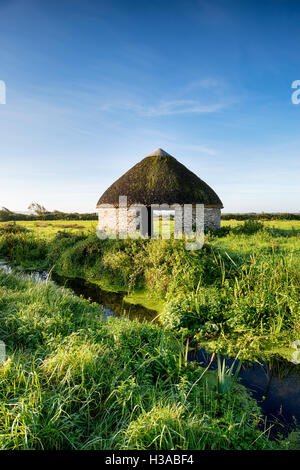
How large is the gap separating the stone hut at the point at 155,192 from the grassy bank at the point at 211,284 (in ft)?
10.7

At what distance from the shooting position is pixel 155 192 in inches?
561

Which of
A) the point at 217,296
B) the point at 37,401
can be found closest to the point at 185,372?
the point at 37,401

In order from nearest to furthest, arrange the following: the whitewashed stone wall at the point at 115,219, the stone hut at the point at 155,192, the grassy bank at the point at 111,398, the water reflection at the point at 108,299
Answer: the grassy bank at the point at 111,398 → the water reflection at the point at 108,299 → the stone hut at the point at 155,192 → the whitewashed stone wall at the point at 115,219

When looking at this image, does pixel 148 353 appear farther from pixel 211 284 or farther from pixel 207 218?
pixel 207 218

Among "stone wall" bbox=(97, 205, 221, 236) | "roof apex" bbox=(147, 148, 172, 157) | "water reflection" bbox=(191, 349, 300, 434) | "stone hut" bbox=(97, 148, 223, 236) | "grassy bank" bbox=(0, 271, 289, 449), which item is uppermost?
"roof apex" bbox=(147, 148, 172, 157)

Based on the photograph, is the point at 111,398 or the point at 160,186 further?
the point at 160,186

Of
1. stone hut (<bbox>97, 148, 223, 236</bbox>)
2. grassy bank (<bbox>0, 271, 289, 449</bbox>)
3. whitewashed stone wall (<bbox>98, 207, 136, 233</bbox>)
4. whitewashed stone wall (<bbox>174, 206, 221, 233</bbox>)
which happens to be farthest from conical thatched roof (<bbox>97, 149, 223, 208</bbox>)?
grassy bank (<bbox>0, 271, 289, 449</bbox>)

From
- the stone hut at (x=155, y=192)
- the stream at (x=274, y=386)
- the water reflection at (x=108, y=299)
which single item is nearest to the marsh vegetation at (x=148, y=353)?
the stream at (x=274, y=386)

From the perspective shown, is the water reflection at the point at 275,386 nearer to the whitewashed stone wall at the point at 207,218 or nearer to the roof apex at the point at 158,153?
the whitewashed stone wall at the point at 207,218

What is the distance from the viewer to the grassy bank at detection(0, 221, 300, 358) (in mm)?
5184

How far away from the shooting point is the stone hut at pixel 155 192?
1422 centimetres

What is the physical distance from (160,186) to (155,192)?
570 millimetres

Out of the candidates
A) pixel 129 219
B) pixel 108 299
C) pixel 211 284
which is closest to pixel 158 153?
pixel 129 219

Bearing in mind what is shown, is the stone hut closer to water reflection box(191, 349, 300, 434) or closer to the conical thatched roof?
the conical thatched roof
